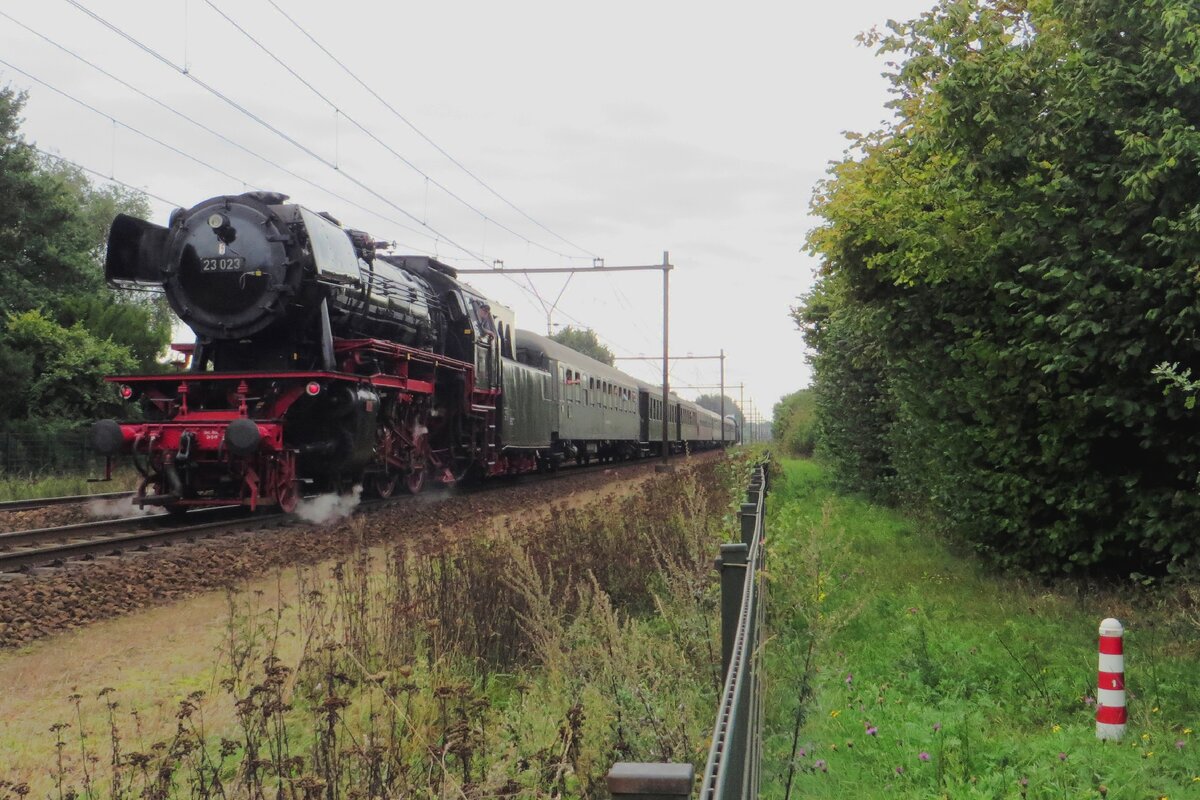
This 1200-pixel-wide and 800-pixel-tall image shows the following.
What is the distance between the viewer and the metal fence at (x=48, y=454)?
69.6 ft

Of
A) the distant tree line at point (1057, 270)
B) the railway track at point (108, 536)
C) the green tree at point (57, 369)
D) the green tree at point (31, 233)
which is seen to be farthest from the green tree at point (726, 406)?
the distant tree line at point (1057, 270)

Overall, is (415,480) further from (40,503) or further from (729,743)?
(729,743)

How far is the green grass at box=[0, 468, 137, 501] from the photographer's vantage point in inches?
693

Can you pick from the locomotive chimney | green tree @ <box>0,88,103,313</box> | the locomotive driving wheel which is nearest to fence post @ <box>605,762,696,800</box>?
the locomotive driving wheel

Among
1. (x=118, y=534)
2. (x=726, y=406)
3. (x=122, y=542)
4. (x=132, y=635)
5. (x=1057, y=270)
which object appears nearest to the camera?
(x=132, y=635)

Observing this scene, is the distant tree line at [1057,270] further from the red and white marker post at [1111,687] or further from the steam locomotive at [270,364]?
the steam locomotive at [270,364]

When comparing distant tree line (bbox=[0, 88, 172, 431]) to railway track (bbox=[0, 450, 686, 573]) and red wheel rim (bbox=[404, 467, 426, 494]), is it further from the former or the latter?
railway track (bbox=[0, 450, 686, 573])

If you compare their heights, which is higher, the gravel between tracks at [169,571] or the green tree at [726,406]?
the green tree at [726,406]

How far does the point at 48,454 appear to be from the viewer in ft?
72.2

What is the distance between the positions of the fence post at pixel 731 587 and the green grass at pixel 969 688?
77cm

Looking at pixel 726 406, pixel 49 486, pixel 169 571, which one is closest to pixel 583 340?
pixel 726 406

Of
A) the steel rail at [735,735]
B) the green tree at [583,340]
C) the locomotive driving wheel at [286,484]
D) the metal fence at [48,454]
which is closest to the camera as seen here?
the steel rail at [735,735]

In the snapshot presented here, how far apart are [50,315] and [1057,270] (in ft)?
84.6

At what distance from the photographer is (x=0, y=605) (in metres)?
7.14
